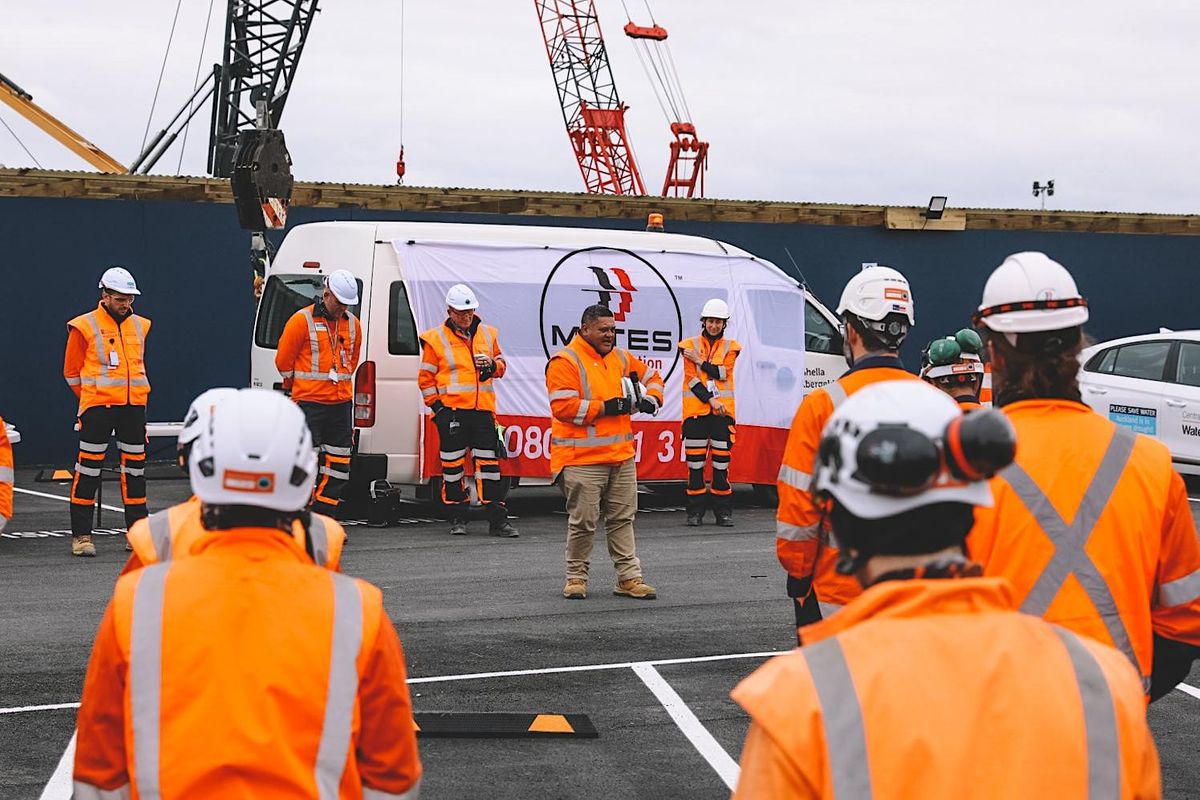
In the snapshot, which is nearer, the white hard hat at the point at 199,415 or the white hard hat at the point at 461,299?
the white hard hat at the point at 199,415

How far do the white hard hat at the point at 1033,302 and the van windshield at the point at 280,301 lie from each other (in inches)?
391

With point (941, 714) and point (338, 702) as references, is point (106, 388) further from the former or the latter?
point (941, 714)

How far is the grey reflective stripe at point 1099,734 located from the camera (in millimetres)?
1972

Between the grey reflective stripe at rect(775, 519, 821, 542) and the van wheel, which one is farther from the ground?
the grey reflective stripe at rect(775, 519, 821, 542)

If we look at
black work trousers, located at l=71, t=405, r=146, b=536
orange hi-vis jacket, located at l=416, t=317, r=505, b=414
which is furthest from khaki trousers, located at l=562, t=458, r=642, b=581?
black work trousers, located at l=71, t=405, r=146, b=536

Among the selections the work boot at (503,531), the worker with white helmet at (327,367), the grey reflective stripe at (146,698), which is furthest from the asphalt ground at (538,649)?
the grey reflective stripe at (146,698)

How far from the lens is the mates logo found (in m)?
13.3

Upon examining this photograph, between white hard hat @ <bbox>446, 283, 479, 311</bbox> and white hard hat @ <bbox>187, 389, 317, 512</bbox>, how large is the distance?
9.26 metres

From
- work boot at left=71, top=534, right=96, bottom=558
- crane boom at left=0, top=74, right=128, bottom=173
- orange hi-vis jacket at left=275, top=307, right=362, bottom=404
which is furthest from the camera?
crane boom at left=0, top=74, right=128, bottom=173

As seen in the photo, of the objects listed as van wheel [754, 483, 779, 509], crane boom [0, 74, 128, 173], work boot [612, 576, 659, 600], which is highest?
crane boom [0, 74, 128, 173]

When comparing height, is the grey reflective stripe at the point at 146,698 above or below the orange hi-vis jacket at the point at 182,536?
below

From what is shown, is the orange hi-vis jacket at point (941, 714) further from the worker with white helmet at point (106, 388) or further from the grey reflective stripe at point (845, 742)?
the worker with white helmet at point (106, 388)

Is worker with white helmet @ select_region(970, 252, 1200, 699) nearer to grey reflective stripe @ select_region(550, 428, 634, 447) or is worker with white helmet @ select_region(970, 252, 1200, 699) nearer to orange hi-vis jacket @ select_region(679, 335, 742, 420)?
grey reflective stripe @ select_region(550, 428, 634, 447)

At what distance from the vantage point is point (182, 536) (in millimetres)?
3264
